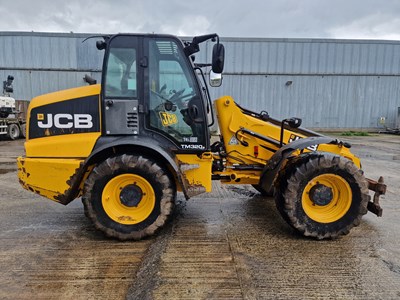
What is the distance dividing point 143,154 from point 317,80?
19.9m

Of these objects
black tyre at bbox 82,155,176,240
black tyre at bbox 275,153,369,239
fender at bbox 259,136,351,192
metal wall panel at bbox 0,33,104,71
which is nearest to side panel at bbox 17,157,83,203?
black tyre at bbox 82,155,176,240

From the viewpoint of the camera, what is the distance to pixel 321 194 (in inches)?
145

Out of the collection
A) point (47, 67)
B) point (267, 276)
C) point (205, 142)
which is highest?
point (47, 67)

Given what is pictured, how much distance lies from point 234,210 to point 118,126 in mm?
2286

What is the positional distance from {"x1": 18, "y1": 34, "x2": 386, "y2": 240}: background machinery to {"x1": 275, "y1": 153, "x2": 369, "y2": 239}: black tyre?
0.01 metres

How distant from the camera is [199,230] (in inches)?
154

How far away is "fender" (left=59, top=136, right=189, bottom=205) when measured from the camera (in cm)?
345

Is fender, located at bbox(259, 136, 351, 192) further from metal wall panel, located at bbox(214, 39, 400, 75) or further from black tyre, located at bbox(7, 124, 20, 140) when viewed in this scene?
metal wall panel, located at bbox(214, 39, 400, 75)

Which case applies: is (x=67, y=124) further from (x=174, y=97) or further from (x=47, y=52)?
(x=47, y=52)

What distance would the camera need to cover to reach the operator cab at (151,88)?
11.7 ft

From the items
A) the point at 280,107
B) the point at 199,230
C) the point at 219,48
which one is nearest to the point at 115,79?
the point at 219,48

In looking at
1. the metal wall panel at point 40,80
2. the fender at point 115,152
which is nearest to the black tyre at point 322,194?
the fender at point 115,152

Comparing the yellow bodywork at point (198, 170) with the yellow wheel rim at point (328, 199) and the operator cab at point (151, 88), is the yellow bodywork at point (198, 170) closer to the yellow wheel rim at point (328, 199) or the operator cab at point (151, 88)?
the operator cab at point (151, 88)

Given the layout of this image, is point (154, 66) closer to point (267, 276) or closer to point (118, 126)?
point (118, 126)
